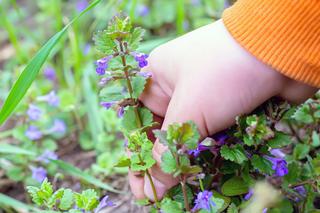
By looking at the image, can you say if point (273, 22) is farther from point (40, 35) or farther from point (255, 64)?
point (40, 35)

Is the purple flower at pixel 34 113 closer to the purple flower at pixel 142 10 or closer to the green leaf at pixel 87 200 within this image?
the green leaf at pixel 87 200

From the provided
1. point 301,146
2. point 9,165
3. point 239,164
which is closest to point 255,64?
point 239,164

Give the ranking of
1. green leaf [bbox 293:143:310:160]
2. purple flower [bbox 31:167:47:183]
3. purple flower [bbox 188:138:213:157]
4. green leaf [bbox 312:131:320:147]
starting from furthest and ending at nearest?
purple flower [bbox 31:167:47:183] < green leaf [bbox 312:131:320:147] < green leaf [bbox 293:143:310:160] < purple flower [bbox 188:138:213:157]

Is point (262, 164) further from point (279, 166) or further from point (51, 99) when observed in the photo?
point (51, 99)

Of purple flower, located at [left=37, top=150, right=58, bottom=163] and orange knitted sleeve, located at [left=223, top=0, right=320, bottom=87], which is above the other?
orange knitted sleeve, located at [left=223, top=0, right=320, bottom=87]

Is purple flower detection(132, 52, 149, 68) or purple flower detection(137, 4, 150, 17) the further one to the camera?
purple flower detection(137, 4, 150, 17)

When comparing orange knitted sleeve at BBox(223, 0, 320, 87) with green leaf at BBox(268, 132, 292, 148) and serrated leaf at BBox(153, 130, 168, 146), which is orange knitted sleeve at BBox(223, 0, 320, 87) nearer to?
green leaf at BBox(268, 132, 292, 148)

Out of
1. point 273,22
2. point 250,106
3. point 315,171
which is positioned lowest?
point 315,171

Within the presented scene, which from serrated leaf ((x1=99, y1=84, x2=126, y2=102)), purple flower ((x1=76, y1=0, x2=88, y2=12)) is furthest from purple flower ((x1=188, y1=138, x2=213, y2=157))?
purple flower ((x1=76, y1=0, x2=88, y2=12))
